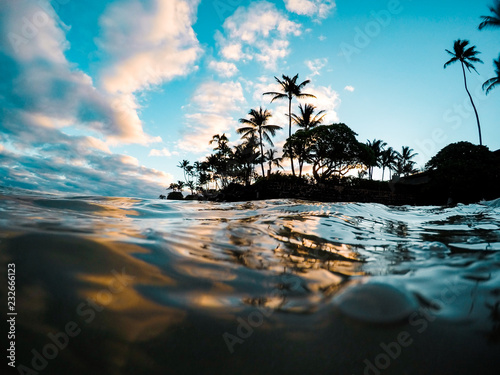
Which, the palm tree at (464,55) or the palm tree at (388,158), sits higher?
the palm tree at (464,55)

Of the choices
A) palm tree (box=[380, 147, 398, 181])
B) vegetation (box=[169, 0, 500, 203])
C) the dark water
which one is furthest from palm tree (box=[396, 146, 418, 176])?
the dark water

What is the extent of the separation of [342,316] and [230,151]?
31.0m

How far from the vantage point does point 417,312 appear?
0.88 metres

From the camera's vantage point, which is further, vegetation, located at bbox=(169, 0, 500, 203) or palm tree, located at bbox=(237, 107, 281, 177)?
palm tree, located at bbox=(237, 107, 281, 177)

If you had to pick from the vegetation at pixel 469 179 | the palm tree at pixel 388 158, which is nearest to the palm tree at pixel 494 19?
the vegetation at pixel 469 179

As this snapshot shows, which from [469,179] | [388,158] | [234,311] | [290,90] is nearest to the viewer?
[234,311]

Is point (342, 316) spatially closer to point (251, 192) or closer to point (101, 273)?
point (101, 273)

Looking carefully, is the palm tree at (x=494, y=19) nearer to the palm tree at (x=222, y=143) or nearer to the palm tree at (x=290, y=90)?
the palm tree at (x=290, y=90)

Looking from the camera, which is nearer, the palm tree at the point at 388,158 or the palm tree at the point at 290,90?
the palm tree at the point at 290,90

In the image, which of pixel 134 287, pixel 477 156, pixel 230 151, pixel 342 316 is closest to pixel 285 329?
pixel 342 316

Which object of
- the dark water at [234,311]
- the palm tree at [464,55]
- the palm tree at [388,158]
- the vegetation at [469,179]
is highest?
the palm tree at [464,55]

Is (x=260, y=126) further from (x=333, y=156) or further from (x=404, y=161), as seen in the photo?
(x=404, y=161)

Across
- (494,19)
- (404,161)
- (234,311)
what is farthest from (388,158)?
(234,311)

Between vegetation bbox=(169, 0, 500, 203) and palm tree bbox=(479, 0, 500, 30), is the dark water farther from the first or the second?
palm tree bbox=(479, 0, 500, 30)
